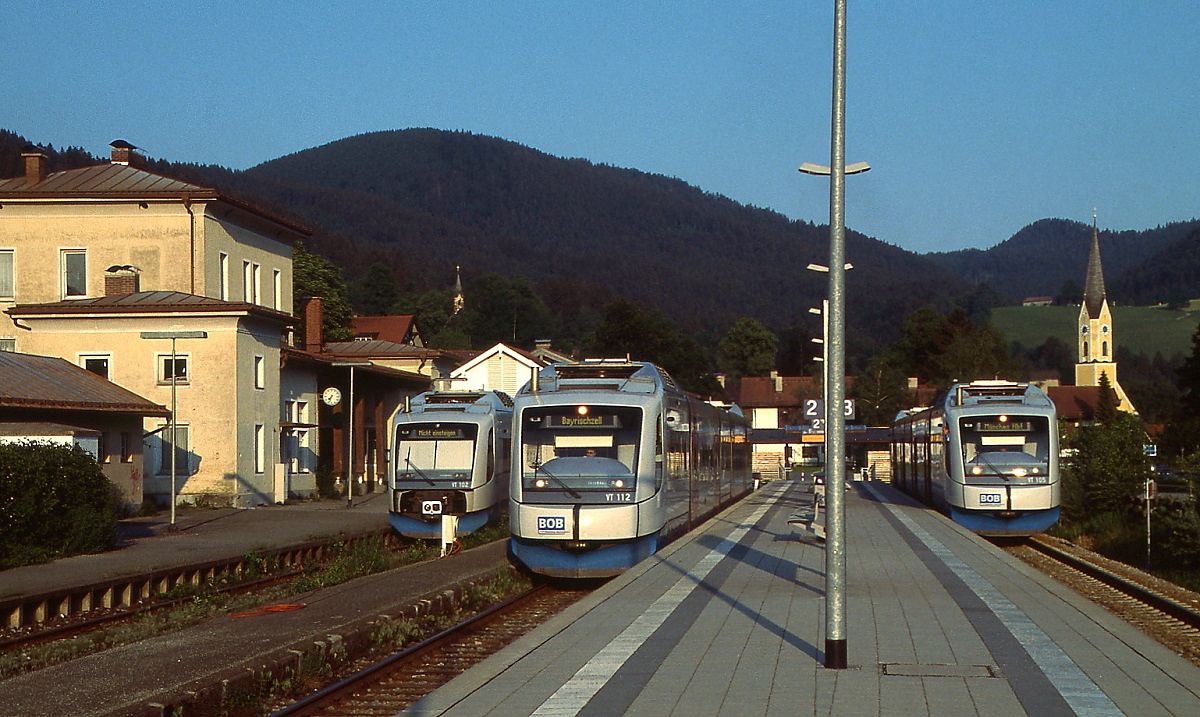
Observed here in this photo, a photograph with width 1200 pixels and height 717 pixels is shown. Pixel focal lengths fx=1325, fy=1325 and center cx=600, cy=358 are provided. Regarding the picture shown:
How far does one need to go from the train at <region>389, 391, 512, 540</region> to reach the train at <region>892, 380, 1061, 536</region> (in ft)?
31.1

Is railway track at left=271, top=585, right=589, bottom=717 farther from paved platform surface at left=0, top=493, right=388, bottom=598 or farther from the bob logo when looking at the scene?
A: paved platform surface at left=0, top=493, right=388, bottom=598

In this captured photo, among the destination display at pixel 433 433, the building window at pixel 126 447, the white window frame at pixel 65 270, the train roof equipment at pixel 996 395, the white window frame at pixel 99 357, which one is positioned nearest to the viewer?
the train roof equipment at pixel 996 395

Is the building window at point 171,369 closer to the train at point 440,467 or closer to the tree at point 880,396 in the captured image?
the train at point 440,467

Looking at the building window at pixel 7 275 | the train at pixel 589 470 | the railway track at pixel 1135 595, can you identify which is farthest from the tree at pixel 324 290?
the train at pixel 589 470

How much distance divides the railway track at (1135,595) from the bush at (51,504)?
17.6m

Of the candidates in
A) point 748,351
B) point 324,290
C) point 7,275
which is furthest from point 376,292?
point 7,275

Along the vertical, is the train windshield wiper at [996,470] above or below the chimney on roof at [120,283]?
below

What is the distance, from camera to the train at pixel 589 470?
1864 cm

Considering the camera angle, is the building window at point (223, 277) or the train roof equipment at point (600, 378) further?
the building window at point (223, 277)

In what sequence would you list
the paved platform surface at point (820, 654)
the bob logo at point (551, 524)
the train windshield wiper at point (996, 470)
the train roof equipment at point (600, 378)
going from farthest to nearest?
the train windshield wiper at point (996, 470), the train roof equipment at point (600, 378), the bob logo at point (551, 524), the paved platform surface at point (820, 654)

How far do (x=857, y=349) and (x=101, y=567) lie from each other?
557 feet

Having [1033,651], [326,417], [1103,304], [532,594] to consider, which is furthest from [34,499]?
[1103,304]

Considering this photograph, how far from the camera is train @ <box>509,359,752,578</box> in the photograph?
18.6m

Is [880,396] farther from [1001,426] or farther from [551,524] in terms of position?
[551,524]
